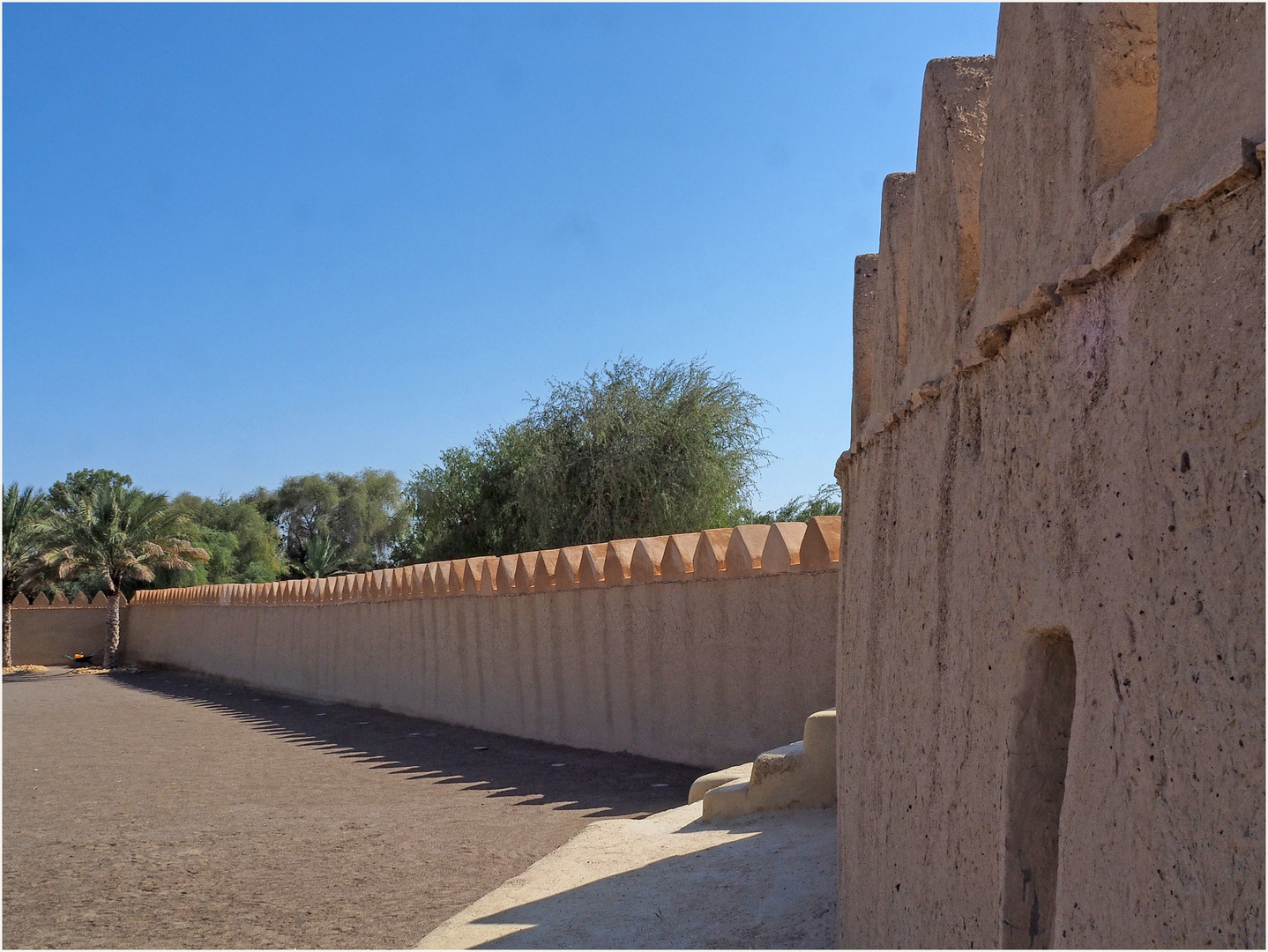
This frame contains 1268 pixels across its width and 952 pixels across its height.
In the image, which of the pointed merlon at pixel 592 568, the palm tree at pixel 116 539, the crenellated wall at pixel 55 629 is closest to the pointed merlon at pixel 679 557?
the pointed merlon at pixel 592 568

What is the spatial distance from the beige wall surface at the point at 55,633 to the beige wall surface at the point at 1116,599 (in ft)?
112

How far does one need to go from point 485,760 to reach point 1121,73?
9.31 m

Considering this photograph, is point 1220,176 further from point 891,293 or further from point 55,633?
point 55,633

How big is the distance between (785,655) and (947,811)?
5721mm

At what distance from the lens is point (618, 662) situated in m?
10.2

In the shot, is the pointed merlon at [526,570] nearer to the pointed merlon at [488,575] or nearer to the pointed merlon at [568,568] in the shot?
the pointed merlon at [568,568]

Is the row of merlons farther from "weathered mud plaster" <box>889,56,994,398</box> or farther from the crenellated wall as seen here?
the crenellated wall

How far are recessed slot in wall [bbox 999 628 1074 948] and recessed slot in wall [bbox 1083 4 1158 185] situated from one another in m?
0.99

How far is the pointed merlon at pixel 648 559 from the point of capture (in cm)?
977

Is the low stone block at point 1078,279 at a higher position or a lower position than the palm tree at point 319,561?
higher

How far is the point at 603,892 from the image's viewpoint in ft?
16.8

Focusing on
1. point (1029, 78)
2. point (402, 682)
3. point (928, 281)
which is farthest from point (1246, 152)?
point (402, 682)

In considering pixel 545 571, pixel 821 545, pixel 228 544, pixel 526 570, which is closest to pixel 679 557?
pixel 821 545

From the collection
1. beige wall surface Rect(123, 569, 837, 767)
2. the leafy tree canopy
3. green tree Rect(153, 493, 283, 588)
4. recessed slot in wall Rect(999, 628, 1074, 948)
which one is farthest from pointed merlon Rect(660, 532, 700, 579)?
the leafy tree canopy
